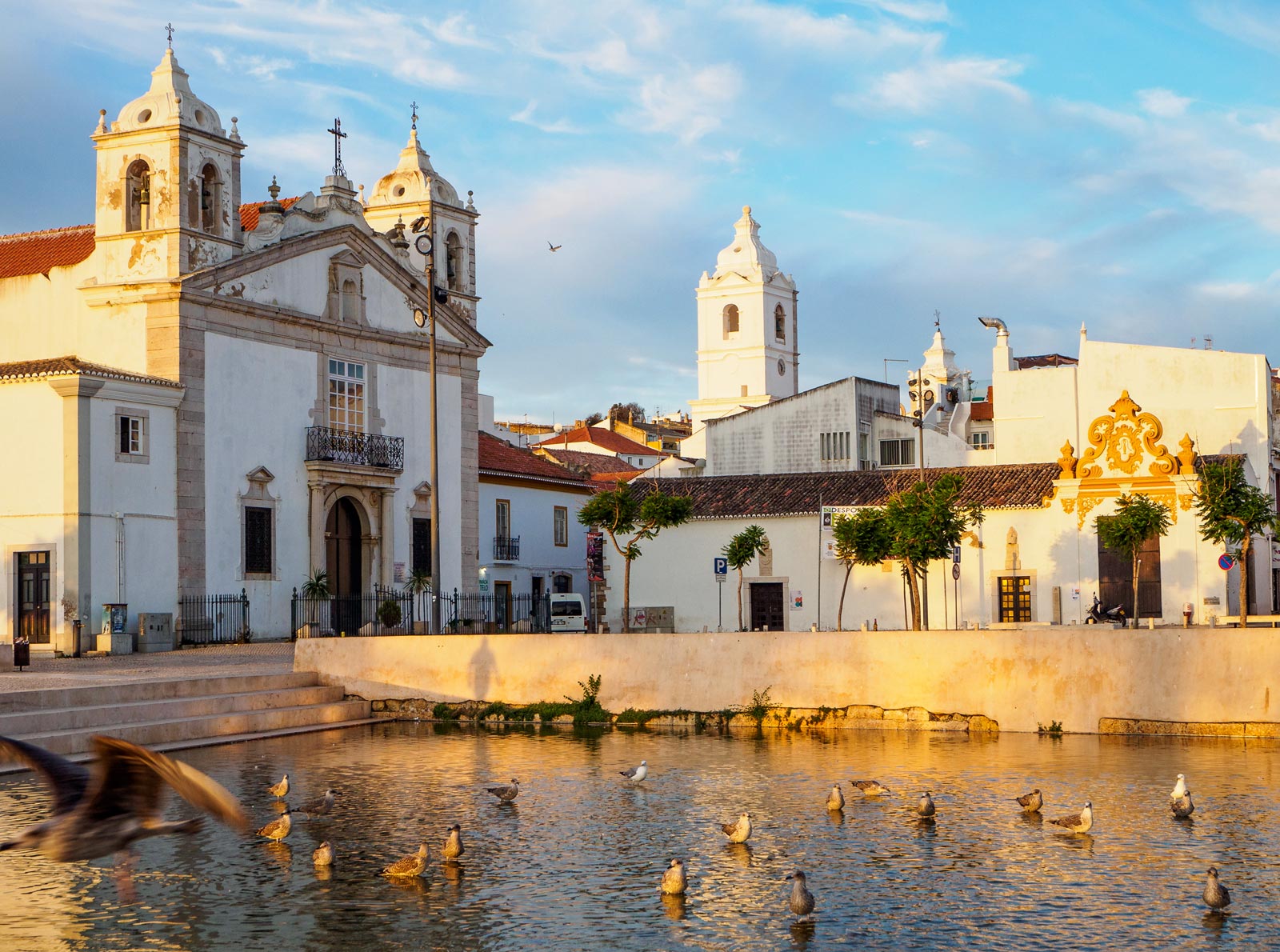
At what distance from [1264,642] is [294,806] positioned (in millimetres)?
13573

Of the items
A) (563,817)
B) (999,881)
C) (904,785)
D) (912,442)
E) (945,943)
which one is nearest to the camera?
(945,943)

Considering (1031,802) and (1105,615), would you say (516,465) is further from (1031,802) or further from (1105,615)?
(1031,802)

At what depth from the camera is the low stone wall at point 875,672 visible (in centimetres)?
2272

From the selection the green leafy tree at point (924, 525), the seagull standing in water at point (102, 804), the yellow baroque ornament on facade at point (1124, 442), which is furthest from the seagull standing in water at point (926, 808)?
the yellow baroque ornament on facade at point (1124, 442)

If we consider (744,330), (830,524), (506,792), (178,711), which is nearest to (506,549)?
(830,524)

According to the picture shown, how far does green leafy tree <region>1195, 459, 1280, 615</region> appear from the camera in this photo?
35.7m

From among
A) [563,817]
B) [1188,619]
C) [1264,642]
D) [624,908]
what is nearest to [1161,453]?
[1188,619]

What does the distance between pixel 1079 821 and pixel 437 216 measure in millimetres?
34648

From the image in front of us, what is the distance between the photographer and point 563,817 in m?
16.5

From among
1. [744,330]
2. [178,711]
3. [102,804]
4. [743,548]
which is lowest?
[178,711]

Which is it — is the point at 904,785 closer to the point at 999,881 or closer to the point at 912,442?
the point at 999,881

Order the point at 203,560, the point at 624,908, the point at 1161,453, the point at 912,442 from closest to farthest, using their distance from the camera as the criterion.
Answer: the point at 624,908
the point at 203,560
the point at 1161,453
the point at 912,442

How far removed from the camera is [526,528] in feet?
163

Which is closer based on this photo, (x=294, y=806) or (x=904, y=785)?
(x=294, y=806)
